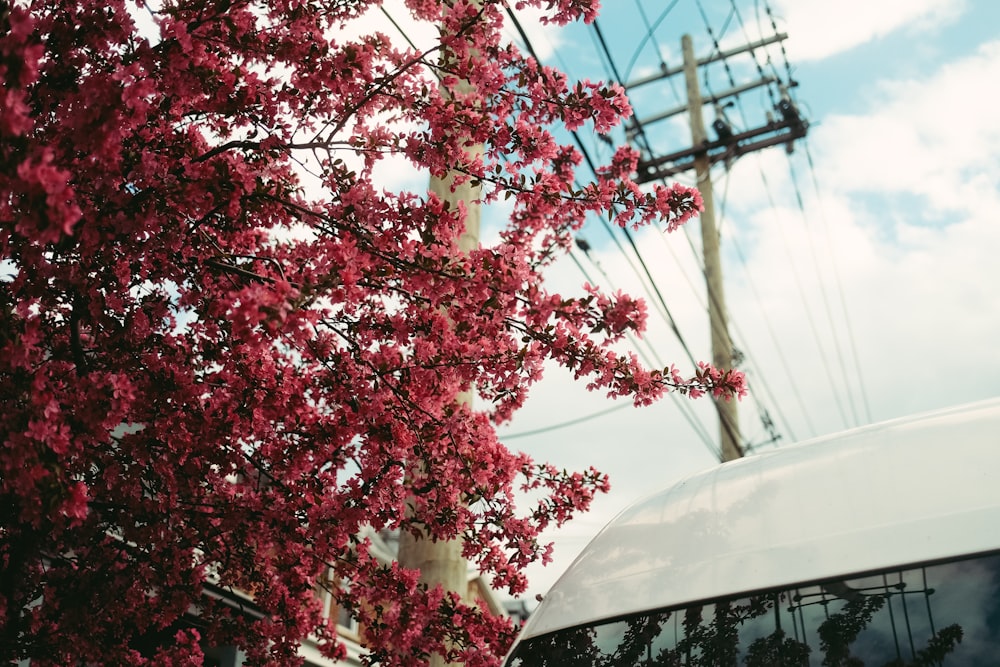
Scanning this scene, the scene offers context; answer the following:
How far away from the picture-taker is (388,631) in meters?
5.51

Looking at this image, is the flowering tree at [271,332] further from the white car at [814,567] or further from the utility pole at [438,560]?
the white car at [814,567]

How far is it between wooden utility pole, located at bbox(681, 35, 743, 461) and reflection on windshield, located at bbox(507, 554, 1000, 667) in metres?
7.14

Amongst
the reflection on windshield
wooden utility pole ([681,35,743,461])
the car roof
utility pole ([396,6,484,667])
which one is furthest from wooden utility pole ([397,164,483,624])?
wooden utility pole ([681,35,743,461])

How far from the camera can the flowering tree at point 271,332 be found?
423 cm

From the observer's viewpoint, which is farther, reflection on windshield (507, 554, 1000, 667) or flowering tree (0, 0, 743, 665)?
flowering tree (0, 0, 743, 665)

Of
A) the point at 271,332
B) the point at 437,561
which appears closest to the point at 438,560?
the point at 437,561

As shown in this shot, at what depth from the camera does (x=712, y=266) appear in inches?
496

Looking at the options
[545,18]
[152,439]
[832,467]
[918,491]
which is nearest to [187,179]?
[152,439]

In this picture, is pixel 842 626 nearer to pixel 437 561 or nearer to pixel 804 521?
pixel 804 521

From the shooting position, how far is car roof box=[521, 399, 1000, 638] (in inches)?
117

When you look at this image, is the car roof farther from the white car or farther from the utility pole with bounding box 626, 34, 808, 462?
the utility pole with bounding box 626, 34, 808, 462

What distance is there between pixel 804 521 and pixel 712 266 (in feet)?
32.0

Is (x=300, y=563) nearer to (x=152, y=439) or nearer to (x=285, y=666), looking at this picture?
(x=285, y=666)

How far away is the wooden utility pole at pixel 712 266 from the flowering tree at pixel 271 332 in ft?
18.3
